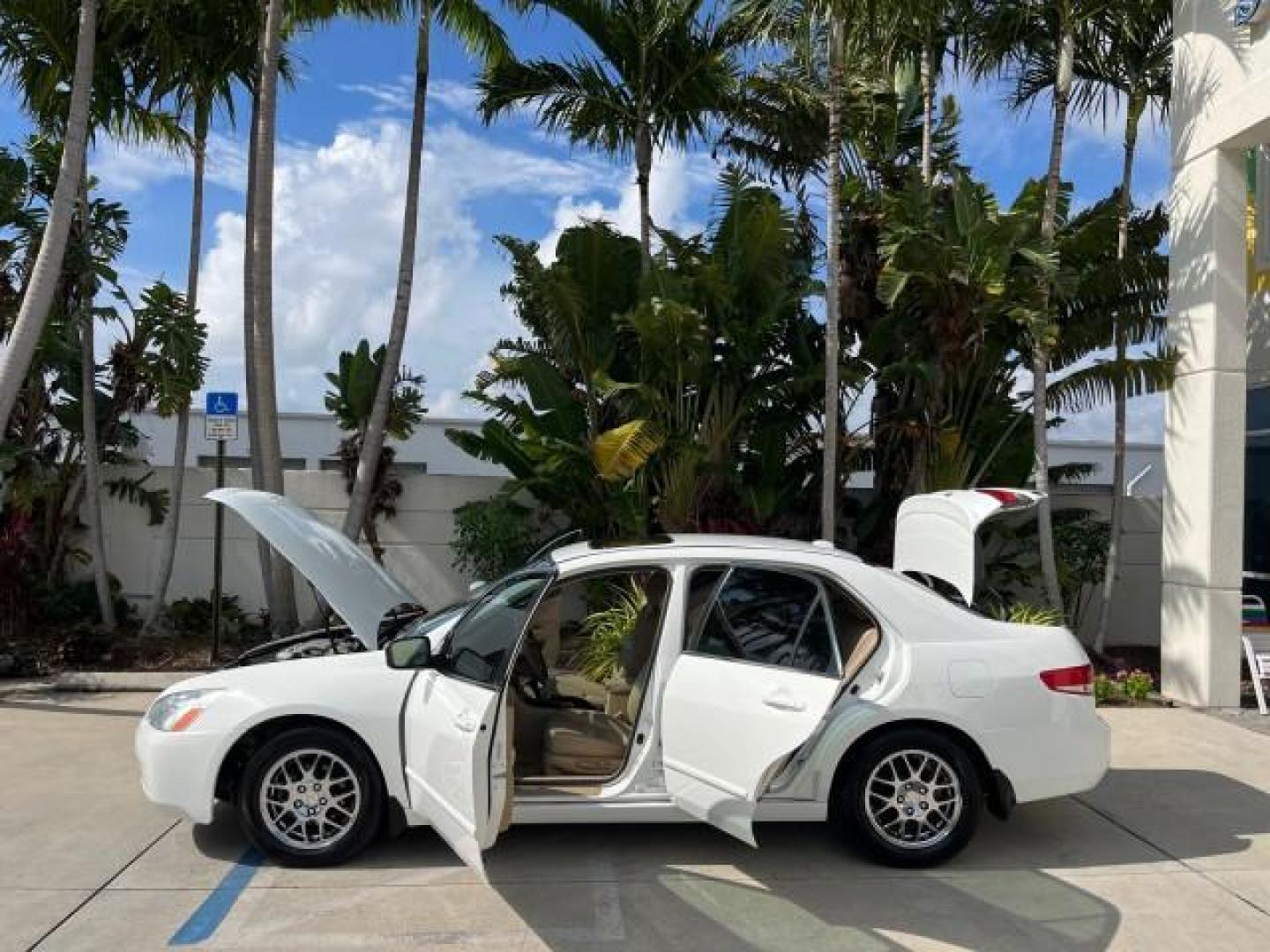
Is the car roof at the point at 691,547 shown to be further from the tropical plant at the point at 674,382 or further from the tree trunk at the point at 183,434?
the tree trunk at the point at 183,434

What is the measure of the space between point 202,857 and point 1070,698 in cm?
430

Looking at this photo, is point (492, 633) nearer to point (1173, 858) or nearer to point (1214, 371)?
point (1173, 858)

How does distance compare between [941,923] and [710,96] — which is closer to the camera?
[941,923]

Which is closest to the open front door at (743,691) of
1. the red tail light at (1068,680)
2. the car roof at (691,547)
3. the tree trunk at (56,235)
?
the car roof at (691,547)

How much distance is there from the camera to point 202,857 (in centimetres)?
545

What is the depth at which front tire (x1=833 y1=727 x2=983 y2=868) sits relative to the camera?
209 inches

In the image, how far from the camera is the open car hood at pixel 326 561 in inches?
243

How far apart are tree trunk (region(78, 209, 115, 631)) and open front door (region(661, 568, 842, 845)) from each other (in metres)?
8.94

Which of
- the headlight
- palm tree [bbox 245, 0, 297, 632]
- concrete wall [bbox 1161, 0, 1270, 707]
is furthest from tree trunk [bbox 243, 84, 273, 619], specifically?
concrete wall [bbox 1161, 0, 1270, 707]

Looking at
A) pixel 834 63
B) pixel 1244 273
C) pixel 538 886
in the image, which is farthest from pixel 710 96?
pixel 538 886

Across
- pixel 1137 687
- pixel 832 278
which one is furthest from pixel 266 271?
pixel 1137 687

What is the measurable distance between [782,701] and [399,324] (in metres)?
8.43

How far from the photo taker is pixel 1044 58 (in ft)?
38.8

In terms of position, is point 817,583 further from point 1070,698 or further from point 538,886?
point 538,886
